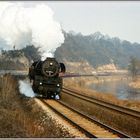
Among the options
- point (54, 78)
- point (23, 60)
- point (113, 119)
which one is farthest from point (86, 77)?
point (113, 119)

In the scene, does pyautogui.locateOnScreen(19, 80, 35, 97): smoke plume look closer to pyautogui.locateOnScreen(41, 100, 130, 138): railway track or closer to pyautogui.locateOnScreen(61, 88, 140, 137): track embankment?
pyautogui.locateOnScreen(61, 88, 140, 137): track embankment

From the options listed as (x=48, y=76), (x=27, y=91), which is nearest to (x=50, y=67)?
(x=48, y=76)

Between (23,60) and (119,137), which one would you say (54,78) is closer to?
(119,137)

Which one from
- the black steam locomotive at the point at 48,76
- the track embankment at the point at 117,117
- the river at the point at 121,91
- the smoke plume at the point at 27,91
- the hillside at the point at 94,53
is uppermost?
the hillside at the point at 94,53

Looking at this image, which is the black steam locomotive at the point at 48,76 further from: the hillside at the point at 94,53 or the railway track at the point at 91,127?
the hillside at the point at 94,53

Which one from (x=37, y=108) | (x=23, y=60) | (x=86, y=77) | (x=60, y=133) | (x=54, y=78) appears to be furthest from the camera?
(x=86, y=77)

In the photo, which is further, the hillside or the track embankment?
the hillside

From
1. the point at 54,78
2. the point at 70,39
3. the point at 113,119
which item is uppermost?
the point at 70,39

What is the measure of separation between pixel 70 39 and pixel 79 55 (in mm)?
14387

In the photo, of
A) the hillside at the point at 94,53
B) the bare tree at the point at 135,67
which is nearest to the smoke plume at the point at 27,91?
the bare tree at the point at 135,67

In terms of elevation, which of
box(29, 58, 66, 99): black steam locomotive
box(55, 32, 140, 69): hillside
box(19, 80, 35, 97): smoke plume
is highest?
box(55, 32, 140, 69): hillside

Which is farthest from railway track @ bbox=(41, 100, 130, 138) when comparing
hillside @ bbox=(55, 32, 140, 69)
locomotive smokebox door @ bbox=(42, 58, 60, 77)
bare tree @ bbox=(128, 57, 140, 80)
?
hillside @ bbox=(55, 32, 140, 69)

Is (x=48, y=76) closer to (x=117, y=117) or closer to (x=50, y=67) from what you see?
(x=50, y=67)

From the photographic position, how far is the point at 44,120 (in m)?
21.1
